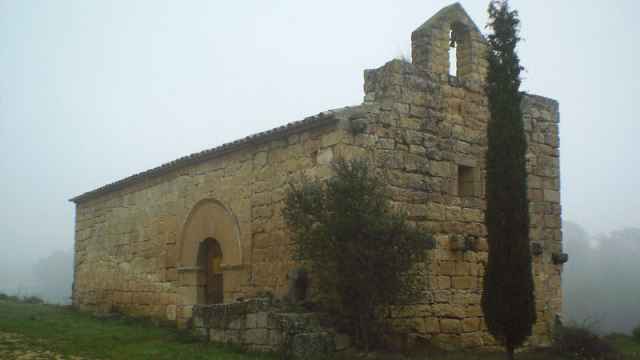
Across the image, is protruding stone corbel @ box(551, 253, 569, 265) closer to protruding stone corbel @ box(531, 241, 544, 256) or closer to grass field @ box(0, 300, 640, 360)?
protruding stone corbel @ box(531, 241, 544, 256)

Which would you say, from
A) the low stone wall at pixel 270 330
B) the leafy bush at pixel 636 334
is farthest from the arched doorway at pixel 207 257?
the leafy bush at pixel 636 334

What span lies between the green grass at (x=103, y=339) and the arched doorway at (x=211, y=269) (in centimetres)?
96

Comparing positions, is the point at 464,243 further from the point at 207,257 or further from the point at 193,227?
the point at 193,227

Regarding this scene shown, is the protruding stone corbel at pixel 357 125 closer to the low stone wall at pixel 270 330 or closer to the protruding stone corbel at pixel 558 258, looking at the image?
the low stone wall at pixel 270 330

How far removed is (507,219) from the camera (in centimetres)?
995

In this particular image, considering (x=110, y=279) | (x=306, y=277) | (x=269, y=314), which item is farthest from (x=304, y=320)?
(x=110, y=279)

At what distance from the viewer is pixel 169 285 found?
14523 millimetres

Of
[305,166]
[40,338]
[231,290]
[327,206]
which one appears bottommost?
[40,338]

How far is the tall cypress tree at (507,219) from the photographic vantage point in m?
9.86

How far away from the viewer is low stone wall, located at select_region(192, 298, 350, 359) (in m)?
9.20

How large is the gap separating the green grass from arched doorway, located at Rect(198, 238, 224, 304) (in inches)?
37.8

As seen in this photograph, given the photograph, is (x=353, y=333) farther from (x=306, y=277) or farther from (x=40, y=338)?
(x=40, y=338)

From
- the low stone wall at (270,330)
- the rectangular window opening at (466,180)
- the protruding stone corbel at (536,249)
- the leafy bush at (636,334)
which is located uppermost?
the rectangular window opening at (466,180)

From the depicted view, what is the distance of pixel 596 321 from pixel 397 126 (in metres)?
4.58
